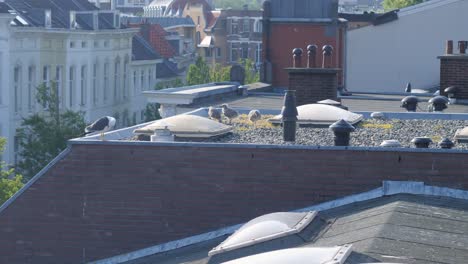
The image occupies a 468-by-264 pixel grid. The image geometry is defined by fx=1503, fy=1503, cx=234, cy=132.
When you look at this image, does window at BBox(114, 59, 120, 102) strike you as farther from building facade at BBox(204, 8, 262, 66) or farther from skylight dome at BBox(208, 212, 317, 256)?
skylight dome at BBox(208, 212, 317, 256)

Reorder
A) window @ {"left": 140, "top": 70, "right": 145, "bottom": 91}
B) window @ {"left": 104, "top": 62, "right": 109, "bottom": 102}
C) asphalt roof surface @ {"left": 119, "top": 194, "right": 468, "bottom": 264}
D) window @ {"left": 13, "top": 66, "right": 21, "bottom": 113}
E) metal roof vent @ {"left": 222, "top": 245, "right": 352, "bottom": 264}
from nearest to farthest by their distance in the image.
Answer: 1. metal roof vent @ {"left": 222, "top": 245, "right": 352, "bottom": 264}
2. asphalt roof surface @ {"left": 119, "top": 194, "right": 468, "bottom": 264}
3. window @ {"left": 13, "top": 66, "right": 21, "bottom": 113}
4. window @ {"left": 104, "top": 62, "right": 109, "bottom": 102}
5. window @ {"left": 140, "top": 70, "right": 145, "bottom": 91}

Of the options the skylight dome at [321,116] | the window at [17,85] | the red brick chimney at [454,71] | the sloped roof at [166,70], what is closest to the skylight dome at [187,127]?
the skylight dome at [321,116]

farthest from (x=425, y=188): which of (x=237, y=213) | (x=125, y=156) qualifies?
(x=125, y=156)

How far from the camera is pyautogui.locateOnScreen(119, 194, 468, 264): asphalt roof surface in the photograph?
51.9ft

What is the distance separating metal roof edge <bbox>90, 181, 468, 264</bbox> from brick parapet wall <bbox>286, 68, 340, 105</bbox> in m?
11.0

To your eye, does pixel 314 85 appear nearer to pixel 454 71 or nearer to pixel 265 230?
pixel 454 71

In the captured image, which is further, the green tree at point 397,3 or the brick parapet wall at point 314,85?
the green tree at point 397,3

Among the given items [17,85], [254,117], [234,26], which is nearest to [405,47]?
[17,85]

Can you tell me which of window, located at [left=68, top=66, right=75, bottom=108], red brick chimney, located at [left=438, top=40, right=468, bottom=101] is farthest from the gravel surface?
window, located at [left=68, top=66, right=75, bottom=108]

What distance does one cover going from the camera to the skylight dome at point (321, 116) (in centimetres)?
2430

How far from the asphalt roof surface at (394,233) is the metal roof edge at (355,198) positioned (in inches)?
4.9

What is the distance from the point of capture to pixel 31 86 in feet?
217

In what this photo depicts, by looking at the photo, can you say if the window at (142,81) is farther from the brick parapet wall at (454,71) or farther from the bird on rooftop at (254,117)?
the bird on rooftop at (254,117)

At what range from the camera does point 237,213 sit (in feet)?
65.1
